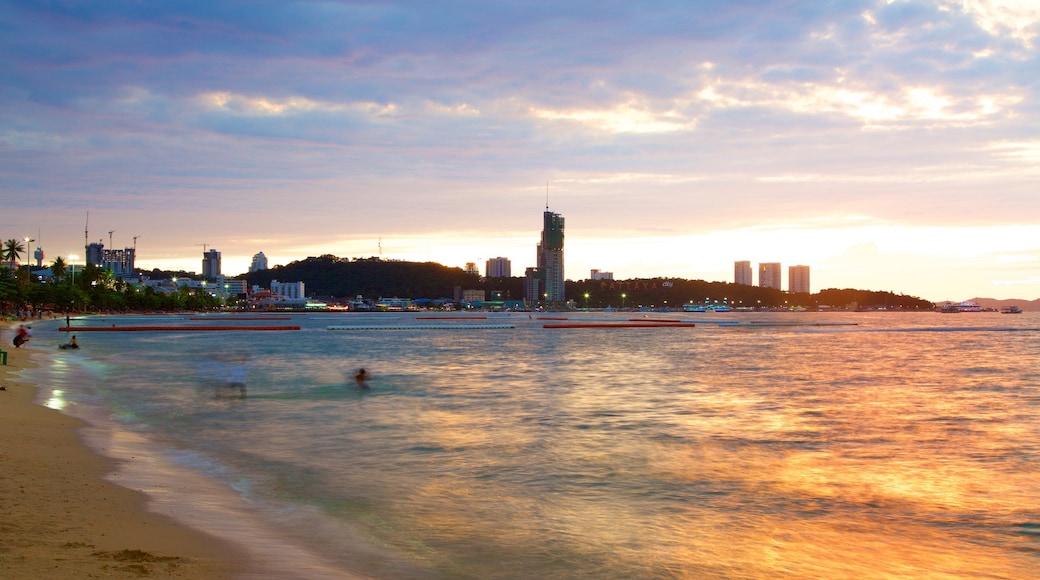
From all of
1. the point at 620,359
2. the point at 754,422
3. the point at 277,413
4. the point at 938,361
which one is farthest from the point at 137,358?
the point at 938,361

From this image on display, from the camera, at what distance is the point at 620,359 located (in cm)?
5978

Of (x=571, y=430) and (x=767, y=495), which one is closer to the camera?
(x=767, y=495)

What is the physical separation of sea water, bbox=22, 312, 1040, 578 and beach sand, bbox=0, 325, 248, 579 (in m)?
0.63

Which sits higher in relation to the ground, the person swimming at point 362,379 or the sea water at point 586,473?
the sea water at point 586,473

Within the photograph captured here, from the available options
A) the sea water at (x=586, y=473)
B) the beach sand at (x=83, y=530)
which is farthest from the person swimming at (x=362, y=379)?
the beach sand at (x=83, y=530)

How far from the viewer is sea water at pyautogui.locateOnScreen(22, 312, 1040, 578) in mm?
10680

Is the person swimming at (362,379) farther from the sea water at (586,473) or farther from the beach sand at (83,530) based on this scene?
the beach sand at (83,530)

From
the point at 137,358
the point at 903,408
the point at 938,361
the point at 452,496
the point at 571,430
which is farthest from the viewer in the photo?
the point at 938,361

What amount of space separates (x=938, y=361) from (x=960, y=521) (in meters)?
52.7

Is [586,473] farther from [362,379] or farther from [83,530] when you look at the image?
[362,379]

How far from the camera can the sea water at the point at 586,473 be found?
10680 mm

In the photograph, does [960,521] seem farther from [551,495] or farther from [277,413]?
[277,413]

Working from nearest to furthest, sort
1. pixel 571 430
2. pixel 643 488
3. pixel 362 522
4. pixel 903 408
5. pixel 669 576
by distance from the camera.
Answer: pixel 669 576, pixel 362 522, pixel 643 488, pixel 571 430, pixel 903 408

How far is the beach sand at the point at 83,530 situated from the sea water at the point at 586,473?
2.07 ft
